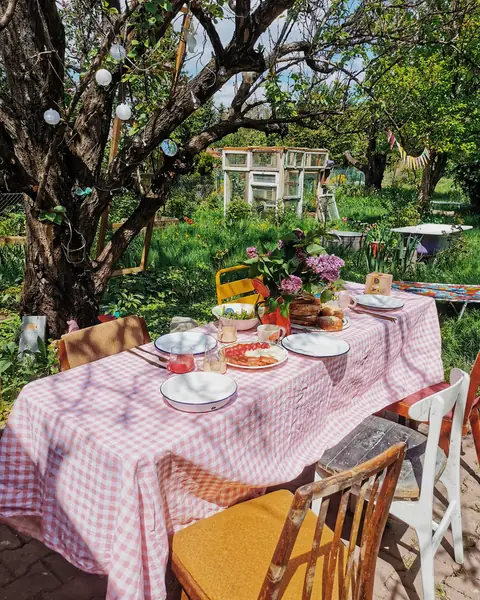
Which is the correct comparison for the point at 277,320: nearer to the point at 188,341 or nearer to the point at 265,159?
the point at 188,341

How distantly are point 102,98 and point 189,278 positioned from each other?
3106 mm

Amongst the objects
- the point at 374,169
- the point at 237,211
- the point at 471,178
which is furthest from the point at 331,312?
the point at 374,169

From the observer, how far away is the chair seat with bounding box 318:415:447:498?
6.42ft

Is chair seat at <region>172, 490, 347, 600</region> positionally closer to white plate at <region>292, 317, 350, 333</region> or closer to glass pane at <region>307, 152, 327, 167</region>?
white plate at <region>292, 317, 350, 333</region>

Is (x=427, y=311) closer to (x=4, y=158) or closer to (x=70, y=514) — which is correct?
(x=70, y=514)

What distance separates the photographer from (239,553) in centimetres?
152

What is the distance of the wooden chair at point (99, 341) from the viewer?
2.34 m

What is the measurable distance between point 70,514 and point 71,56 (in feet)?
15.5

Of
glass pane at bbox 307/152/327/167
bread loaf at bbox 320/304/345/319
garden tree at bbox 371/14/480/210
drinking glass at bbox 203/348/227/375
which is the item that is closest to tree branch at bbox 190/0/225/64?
bread loaf at bbox 320/304/345/319

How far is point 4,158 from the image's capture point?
3135 mm

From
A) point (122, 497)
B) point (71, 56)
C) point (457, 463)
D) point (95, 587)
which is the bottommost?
point (95, 587)

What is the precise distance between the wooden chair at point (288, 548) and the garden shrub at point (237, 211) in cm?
901

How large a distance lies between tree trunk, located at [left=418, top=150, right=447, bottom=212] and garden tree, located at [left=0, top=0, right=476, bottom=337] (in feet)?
26.0

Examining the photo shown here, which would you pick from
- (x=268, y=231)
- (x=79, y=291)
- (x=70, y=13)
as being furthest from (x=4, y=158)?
(x=268, y=231)
